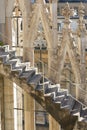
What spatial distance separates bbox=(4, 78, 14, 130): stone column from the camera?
10067 mm

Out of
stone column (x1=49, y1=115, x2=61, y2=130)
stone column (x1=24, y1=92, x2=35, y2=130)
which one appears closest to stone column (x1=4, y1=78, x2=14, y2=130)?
stone column (x1=24, y1=92, x2=35, y2=130)

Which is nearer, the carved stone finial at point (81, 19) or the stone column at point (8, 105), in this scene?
the carved stone finial at point (81, 19)

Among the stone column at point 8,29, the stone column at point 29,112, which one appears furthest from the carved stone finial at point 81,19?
the stone column at point 29,112

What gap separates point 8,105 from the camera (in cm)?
1020

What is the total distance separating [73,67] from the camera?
31.1ft

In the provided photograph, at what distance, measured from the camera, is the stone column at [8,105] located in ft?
33.0

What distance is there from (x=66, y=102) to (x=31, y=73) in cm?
81

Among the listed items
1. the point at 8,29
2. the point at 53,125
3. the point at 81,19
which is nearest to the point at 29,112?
the point at 53,125

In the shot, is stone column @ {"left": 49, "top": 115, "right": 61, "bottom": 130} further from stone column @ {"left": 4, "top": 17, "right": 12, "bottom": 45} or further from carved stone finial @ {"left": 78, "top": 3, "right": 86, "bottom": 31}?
carved stone finial @ {"left": 78, "top": 3, "right": 86, "bottom": 31}

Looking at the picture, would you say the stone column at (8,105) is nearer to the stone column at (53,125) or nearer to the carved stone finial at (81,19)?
the stone column at (53,125)

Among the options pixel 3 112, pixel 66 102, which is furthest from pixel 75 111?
pixel 3 112

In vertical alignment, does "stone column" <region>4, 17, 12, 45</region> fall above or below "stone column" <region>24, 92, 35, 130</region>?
above

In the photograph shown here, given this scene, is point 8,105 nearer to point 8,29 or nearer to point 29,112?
point 29,112

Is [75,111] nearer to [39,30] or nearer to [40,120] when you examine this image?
[39,30]
